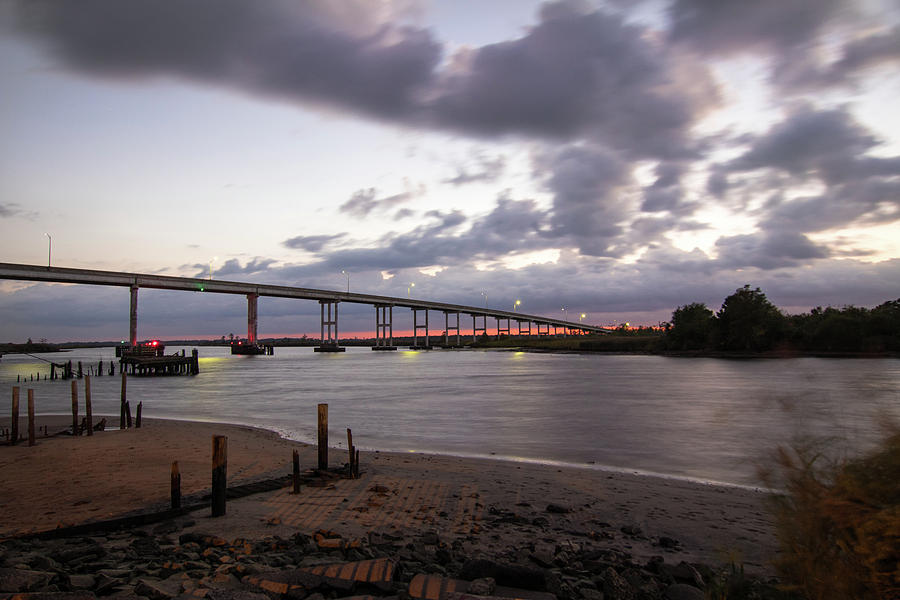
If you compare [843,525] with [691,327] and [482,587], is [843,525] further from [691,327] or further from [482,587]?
[691,327]

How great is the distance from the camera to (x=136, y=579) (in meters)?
6.04

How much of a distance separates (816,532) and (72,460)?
16.5 meters

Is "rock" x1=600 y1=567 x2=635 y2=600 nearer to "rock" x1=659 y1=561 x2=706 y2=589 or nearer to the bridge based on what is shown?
"rock" x1=659 y1=561 x2=706 y2=589

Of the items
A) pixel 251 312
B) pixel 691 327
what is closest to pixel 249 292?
pixel 251 312

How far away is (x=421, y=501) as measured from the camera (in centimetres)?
984

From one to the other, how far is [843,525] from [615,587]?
2.67 meters

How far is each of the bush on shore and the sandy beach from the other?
1258 mm

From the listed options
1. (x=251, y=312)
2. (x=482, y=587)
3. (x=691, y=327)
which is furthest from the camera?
(x=251, y=312)

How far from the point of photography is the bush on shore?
3.61m

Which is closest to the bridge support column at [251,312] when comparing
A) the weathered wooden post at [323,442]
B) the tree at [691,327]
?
the tree at [691,327]

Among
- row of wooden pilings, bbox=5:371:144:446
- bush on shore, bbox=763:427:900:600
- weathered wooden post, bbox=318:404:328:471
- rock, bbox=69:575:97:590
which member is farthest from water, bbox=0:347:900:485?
rock, bbox=69:575:97:590

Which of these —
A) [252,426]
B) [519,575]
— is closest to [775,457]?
[519,575]

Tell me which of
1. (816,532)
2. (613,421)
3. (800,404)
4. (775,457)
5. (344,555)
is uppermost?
(800,404)

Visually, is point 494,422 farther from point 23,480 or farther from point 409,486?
point 23,480
